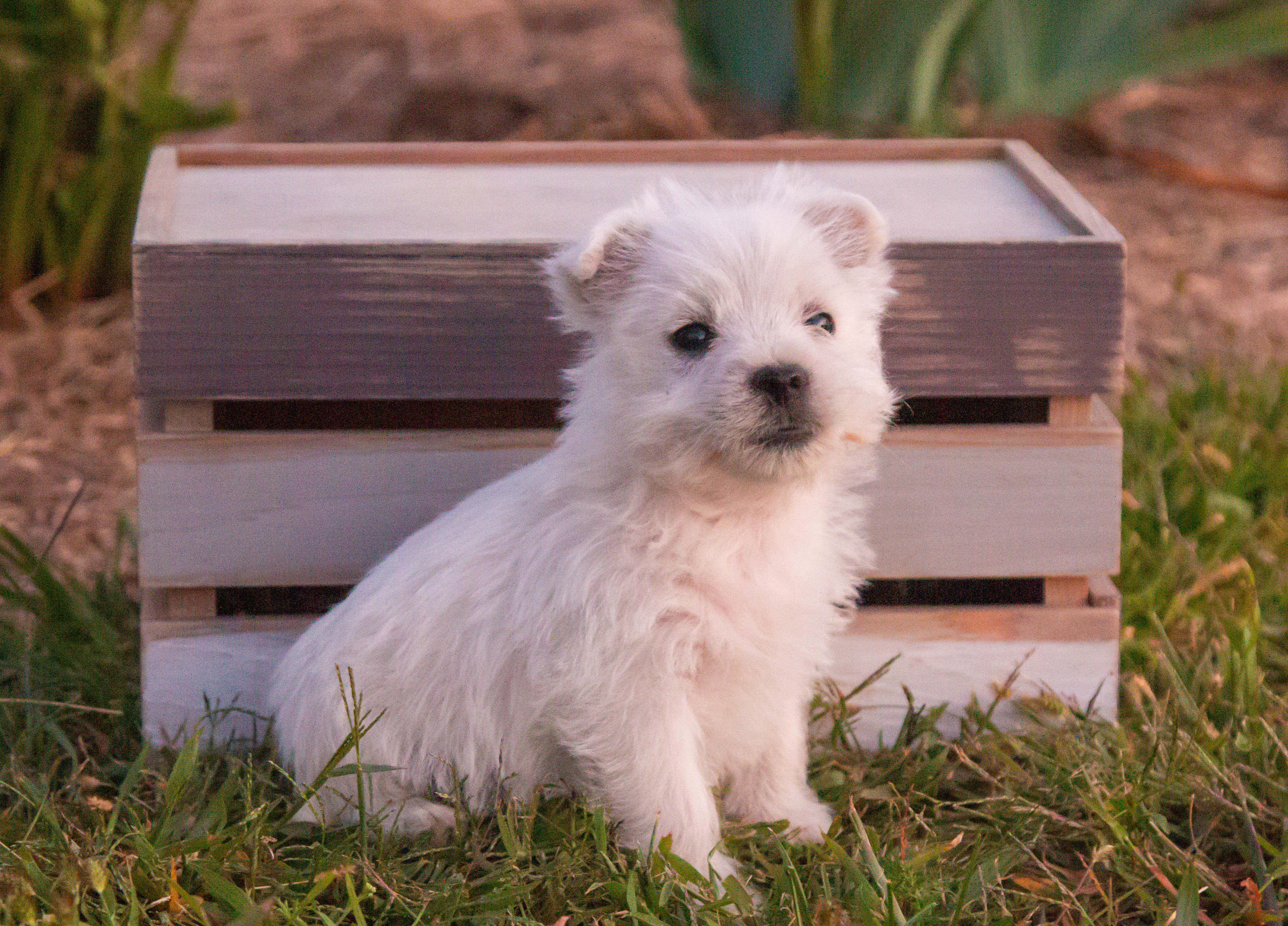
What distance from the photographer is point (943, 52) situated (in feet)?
20.3

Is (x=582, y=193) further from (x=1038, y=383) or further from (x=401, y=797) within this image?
(x=401, y=797)

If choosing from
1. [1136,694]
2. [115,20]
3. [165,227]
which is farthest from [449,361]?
[115,20]

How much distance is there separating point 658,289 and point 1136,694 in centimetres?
155

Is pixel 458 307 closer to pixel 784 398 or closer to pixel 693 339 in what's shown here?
pixel 693 339

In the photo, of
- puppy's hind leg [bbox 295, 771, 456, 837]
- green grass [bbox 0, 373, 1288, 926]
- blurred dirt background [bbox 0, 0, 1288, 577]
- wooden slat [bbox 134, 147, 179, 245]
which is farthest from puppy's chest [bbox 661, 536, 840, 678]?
blurred dirt background [bbox 0, 0, 1288, 577]

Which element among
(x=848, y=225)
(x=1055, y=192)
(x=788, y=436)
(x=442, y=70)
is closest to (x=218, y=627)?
(x=788, y=436)

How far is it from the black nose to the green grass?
831 mm

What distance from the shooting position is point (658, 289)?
236cm

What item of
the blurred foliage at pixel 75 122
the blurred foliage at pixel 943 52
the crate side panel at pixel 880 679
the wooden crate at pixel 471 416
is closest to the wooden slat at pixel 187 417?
the wooden crate at pixel 471 416

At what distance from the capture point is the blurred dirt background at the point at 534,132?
15.4 ft

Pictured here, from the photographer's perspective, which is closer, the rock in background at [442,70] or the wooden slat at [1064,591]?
the wooden slat at [1064,591]

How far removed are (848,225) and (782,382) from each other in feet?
1.43

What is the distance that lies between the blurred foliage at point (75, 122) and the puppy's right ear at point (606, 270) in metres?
2.62

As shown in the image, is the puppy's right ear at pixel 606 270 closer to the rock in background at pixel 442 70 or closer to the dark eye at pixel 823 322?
the dark eye at pixel 823 322
